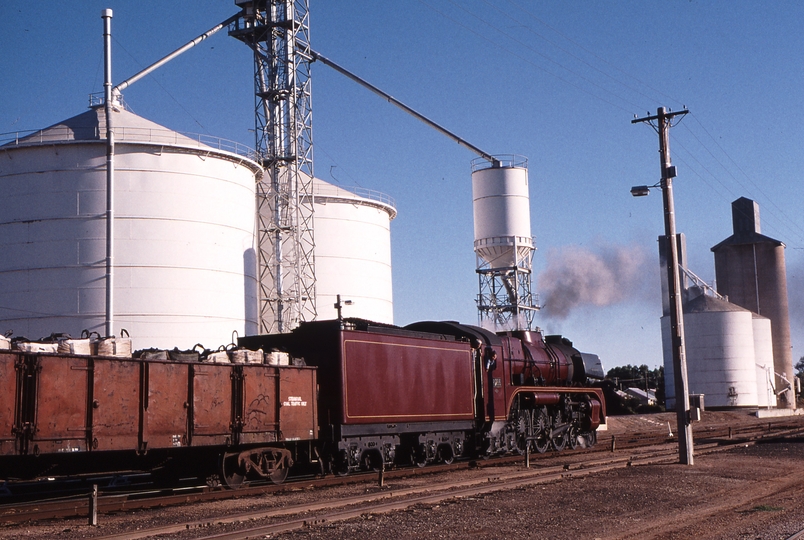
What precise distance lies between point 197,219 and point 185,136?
472cm

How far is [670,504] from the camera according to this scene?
14625mm

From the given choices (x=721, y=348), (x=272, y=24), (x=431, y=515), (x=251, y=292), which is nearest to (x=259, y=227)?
(x=251, y=292)

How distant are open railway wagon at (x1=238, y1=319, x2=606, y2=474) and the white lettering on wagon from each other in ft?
2.84

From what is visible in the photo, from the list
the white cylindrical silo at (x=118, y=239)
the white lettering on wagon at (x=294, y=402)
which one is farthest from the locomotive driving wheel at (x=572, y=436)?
the white cylindrical silo at (x=118, y=239)

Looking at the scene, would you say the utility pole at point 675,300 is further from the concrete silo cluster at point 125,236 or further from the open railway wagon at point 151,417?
the concrete silo cluster at point 125,236

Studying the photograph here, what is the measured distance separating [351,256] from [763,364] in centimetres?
4610

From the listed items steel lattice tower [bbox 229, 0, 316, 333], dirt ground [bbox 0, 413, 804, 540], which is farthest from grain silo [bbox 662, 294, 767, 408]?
dirt ground [bbox 0, 413, 804, 540]

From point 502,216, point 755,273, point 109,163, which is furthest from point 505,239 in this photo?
point 755,273

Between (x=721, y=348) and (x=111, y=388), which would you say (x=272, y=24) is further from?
(x=721, y=348)

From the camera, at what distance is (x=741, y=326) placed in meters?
70.2

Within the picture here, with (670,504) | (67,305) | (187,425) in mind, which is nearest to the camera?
(670,504)

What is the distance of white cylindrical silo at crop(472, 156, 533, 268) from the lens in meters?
53.1

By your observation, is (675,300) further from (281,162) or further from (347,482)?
(281,162)

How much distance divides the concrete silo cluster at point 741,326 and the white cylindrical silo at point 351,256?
30095 millimetres
